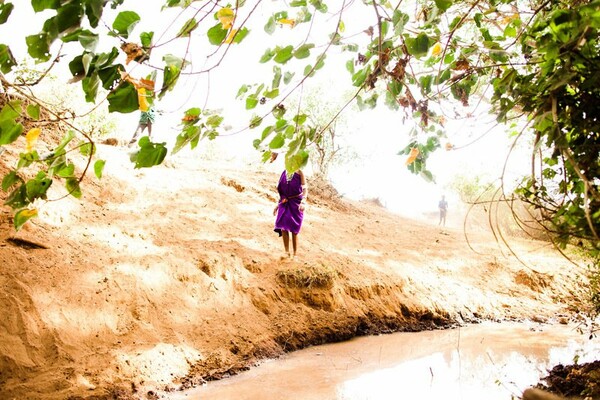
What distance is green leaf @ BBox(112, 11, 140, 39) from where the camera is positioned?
100 centimetres

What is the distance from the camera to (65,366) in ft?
10.5

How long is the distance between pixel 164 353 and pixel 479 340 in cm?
387

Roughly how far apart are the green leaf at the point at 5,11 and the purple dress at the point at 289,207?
16.3 feet

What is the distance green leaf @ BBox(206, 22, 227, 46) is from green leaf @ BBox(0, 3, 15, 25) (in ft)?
1.83

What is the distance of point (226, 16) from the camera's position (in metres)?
1.27

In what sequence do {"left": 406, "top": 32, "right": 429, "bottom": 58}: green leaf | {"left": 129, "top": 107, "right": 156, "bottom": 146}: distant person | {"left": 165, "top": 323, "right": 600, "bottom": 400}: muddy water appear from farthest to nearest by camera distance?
{"left": 129, "top": 107, "right": 156, "bottom": 146}: distant person < {"left": 165, "top": 323, "right": 600, "bottom": 400}: muddy water < {"left": 406, "top": 32, "right": 429, "bottom": 58}: green leaf

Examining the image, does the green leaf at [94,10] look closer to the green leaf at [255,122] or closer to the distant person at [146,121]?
the green leaf at [255,122]

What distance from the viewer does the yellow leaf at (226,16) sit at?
1253mm

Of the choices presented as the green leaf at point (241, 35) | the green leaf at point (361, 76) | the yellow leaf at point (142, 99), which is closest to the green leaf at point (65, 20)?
the yellow leaf at point (142, 99)

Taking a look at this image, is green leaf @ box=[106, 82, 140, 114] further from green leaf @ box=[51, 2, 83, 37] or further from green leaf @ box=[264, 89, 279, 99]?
green leaf @ box=[264, 89, 279, 99]

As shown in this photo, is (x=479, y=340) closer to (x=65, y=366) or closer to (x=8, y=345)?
(x=65, y=366)

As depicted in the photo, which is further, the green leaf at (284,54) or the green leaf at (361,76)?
the green leaf at (361,76)

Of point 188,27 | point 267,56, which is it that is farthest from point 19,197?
point 267,56

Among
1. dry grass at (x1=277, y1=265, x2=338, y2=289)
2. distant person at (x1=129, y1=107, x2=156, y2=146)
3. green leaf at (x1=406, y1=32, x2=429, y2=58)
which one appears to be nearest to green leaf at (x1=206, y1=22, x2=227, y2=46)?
green leaf at (x1=406, y1=32, x2=429, y2=58)
